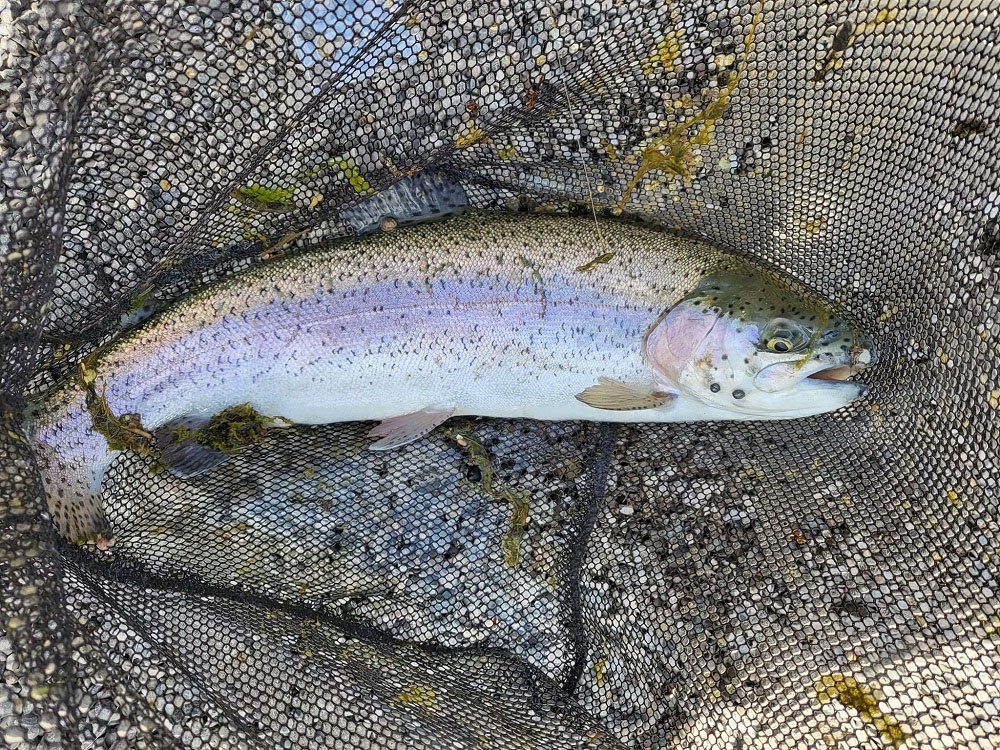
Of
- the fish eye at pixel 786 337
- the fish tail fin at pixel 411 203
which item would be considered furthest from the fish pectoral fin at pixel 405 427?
the fish eye at pixel 786 337

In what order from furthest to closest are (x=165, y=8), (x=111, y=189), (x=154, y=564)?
(x=154, y=564), (x=111, y=189), (x=165, y=8)

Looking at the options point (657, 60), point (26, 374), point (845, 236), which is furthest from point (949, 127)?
point (26, 374)

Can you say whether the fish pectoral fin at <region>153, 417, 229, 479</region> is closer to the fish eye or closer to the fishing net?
the fishing net

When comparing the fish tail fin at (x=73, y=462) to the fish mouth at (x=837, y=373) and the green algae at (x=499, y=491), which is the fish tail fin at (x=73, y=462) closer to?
the green algae at (x=499, y=491)

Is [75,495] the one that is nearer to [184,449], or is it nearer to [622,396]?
[184,449]

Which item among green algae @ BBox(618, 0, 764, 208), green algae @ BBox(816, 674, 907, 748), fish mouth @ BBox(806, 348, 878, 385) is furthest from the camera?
fish mouth @ BBox(806, 348, 878, 385)

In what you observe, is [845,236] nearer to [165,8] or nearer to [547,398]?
[547,398]

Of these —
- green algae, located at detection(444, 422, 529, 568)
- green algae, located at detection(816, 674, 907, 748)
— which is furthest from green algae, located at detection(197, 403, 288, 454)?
green algae, located at detection(816, 674, 907, 748)

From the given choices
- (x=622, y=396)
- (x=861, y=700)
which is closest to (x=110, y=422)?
(x=622, y=396)
